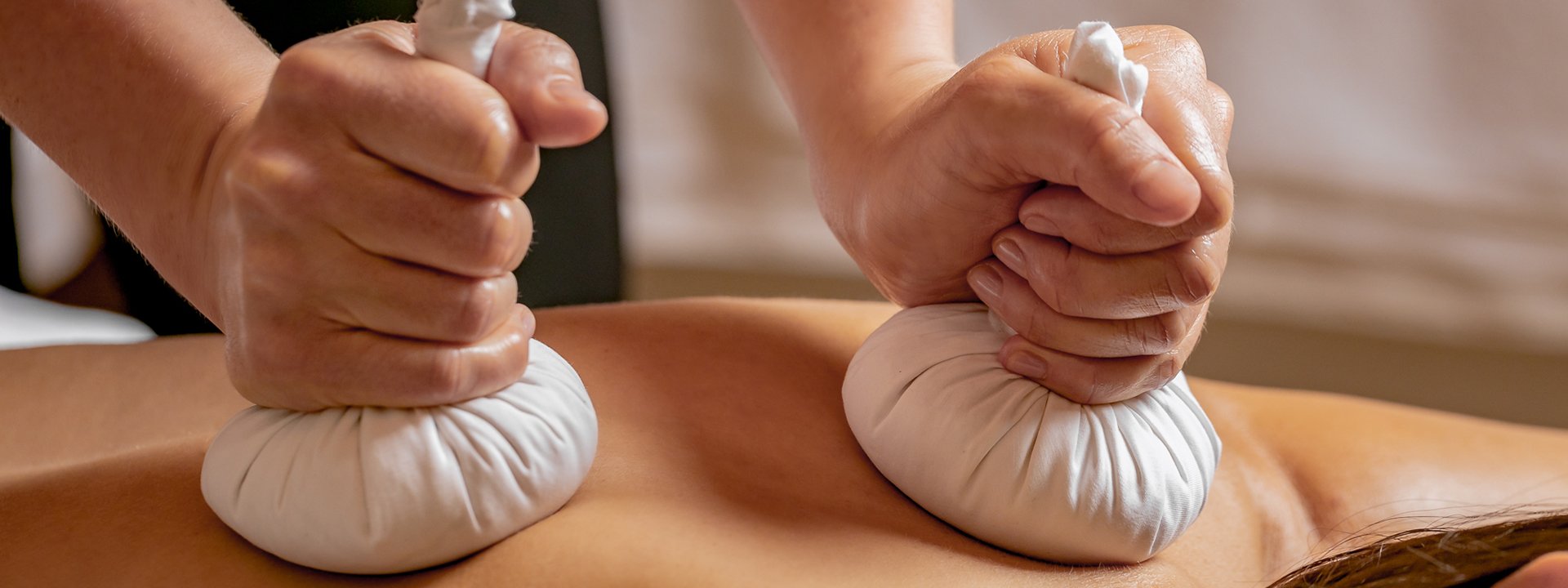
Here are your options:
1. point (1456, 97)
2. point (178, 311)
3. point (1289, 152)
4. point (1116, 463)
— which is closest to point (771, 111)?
point (1289, 152)

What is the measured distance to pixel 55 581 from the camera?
0.67m

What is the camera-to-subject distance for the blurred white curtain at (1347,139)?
75.5 inches

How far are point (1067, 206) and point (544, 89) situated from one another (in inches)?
14.1

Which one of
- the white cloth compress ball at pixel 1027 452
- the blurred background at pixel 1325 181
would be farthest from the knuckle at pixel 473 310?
the blurred background at pixel 1325 181

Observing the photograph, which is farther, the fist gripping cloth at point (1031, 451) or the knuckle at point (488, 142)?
the fist gripping cloth at point (1031, 451)

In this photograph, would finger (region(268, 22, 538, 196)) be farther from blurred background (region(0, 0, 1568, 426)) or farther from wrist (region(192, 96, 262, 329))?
blurred background (region(0, 0, 1568, 426))

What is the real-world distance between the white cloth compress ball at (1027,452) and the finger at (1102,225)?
0.37 ft

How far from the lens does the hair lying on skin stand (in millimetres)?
584

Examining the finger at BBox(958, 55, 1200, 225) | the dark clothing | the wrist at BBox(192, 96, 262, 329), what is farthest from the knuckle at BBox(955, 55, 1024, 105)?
the dark clothing

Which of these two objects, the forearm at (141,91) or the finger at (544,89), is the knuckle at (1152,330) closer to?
the finger at (544,89)

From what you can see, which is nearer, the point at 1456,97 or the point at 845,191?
the point at 845,191

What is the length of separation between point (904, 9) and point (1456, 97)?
1.35m

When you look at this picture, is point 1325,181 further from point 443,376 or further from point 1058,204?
point 443,376

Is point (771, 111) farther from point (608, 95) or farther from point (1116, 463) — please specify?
point (1116, 463)
